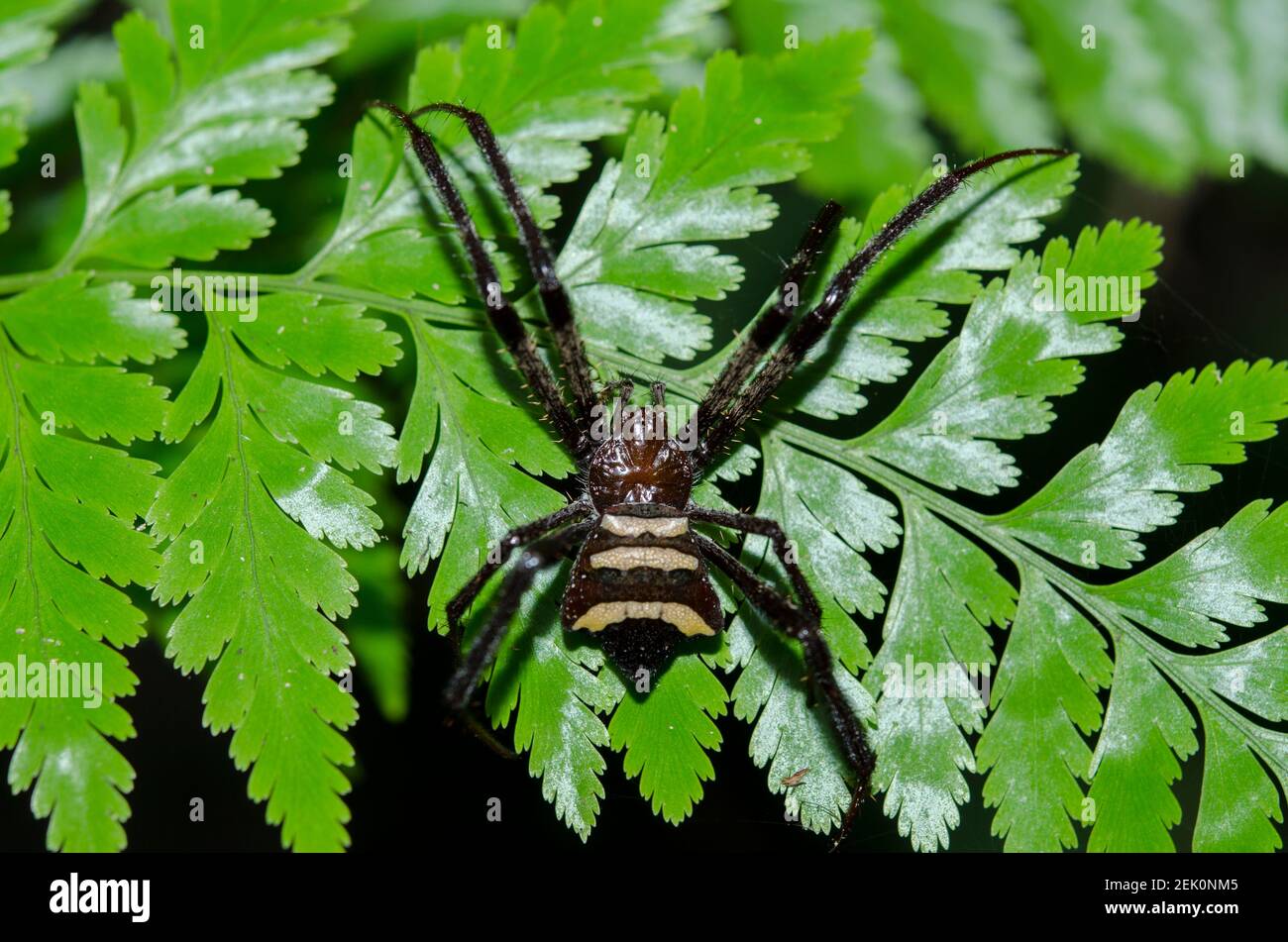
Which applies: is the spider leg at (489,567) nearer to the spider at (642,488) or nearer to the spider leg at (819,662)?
the spider at (642,488)

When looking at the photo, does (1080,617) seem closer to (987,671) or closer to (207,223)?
(987,671)

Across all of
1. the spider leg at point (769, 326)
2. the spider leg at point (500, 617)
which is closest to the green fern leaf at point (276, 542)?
the spider leg at point (500, 617)

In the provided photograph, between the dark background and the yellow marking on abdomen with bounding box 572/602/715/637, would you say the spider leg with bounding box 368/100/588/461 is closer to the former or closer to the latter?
the yellow marking on abdomen with bounding box 572/602/715/637

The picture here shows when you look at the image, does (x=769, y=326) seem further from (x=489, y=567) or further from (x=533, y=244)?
(x=489, y=567)

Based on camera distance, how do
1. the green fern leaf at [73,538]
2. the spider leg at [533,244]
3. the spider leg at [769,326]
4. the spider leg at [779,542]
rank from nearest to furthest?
1. the green fern leaf at [73,538]
2. the spider leg at [779,542]
3. the spider leg at [533,244]
4. the spider leg at [769,326]

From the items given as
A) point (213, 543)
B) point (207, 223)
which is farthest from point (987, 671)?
point (207, 223)

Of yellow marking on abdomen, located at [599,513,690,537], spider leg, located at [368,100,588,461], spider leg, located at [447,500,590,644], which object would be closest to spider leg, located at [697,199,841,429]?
yellow marking on abdomen, located at [599,513,690,537]

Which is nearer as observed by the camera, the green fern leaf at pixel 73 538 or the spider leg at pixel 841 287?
the green fern leaf at pixel 73 538

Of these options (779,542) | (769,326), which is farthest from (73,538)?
(769,326)
